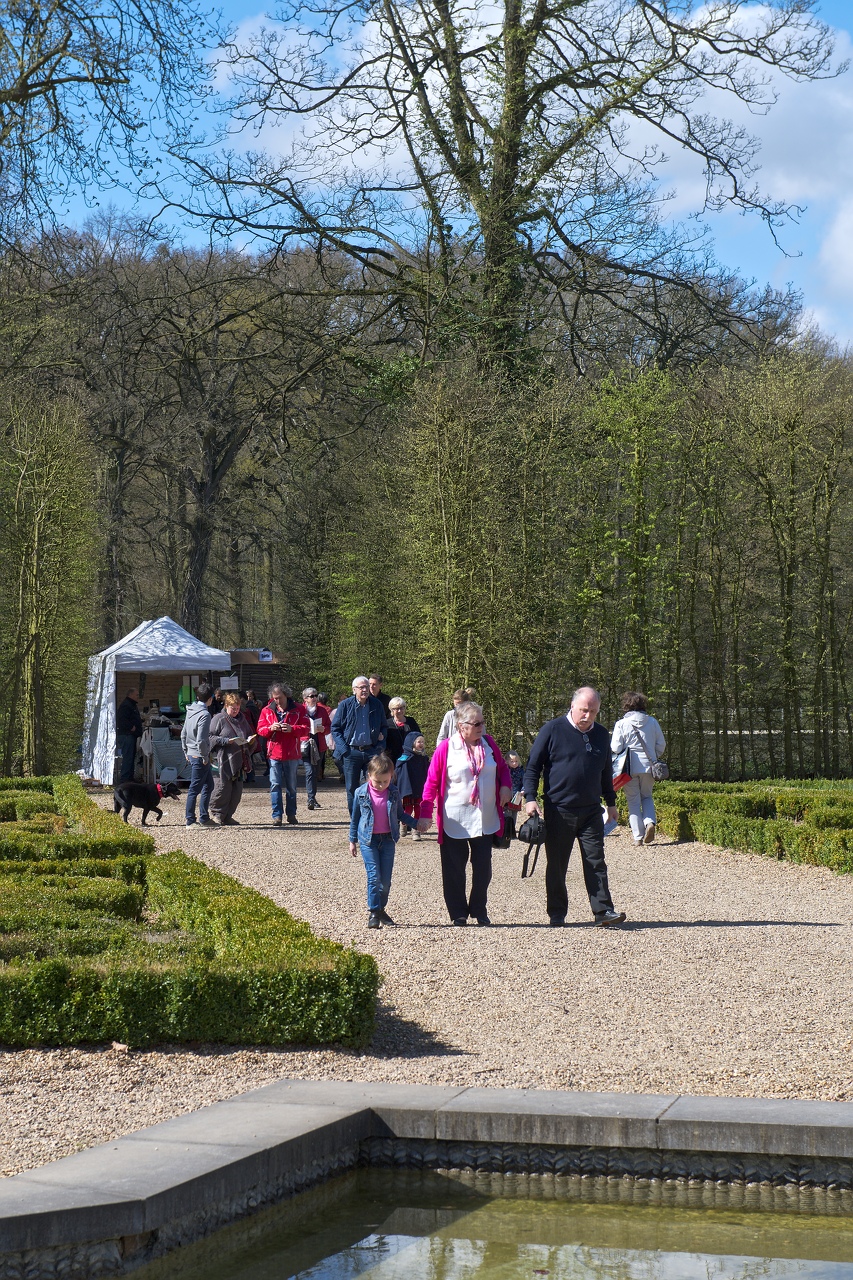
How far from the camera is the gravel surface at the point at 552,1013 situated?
4793mm

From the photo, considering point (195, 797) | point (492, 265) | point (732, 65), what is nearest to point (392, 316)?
point (492, 265)

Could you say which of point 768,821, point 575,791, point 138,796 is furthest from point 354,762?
point 575,791

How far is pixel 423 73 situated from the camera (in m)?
18.7

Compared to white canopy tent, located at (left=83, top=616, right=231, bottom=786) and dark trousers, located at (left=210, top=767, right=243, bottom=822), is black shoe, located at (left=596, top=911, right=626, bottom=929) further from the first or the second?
white canopy tent, located at (left=83, top=616, right=231, bottom=786)

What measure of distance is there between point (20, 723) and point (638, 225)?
1117 cm

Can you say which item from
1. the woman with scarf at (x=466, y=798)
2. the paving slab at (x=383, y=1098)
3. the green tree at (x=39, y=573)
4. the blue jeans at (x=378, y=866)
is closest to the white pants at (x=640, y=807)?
the woman with scarf at (x=466, y=798)

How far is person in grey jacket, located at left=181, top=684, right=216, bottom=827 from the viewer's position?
13.2 meters

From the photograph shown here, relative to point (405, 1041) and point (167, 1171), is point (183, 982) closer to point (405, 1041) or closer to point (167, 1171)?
point (405, 1041)

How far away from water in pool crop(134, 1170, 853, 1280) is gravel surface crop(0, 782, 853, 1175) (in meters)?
0.60

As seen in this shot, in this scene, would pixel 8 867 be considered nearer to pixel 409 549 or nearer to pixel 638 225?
pixel 409 549

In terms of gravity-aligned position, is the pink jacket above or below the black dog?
above

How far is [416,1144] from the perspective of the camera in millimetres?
4328

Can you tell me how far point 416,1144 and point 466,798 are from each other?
3.48m

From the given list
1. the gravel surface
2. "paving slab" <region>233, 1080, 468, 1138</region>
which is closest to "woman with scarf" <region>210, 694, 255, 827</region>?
the gravel surface
